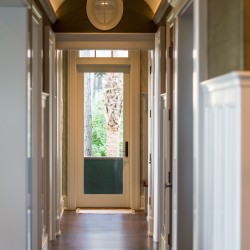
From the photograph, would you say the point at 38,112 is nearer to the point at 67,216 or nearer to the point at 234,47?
the point at 234,47

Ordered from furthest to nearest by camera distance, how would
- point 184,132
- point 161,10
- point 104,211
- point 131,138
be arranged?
point 131,138, point 104,211, point 161,10, point 184,132

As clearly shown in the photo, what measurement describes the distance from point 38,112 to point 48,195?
119 centimetres

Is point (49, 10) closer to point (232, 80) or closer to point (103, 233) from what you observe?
point (103, 233)

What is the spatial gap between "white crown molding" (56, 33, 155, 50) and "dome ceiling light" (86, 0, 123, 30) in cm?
11

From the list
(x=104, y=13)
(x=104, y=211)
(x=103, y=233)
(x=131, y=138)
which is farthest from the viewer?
(x=131, y=138)

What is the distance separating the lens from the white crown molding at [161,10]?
4.25 meters

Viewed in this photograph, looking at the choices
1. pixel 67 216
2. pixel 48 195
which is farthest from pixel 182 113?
pixel 67 216

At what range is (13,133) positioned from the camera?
131 inches

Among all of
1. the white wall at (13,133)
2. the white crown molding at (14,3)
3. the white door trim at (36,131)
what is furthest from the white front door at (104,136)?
the white crown molding at (14,3)

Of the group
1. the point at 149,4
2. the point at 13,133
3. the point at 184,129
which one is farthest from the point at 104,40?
the point at 13,133

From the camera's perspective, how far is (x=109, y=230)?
5.73 meters

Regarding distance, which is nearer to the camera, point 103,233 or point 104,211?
point 103,233

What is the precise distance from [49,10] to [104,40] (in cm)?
87

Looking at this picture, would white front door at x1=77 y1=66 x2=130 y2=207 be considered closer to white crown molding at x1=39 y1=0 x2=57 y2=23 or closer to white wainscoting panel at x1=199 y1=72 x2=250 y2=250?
white crown molding at x1=39 y1=0 x2=57 y2=23
